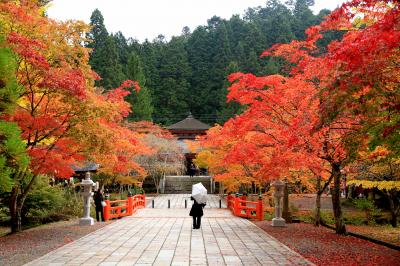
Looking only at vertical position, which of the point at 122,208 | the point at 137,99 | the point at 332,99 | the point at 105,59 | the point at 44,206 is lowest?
the point at 122,208

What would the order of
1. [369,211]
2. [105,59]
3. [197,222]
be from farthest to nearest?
1. [105,59]
2. [369,211]
3. [197,222]

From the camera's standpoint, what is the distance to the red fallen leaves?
8.34 meters

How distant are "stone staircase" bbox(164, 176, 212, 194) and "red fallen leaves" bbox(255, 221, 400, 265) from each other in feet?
84.1

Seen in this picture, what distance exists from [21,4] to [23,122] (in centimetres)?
329

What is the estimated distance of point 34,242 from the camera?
34.6 feet

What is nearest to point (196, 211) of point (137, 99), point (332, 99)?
point (332, 99)

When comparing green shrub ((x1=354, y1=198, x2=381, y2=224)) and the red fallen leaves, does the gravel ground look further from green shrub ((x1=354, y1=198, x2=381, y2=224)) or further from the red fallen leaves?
green shrub ((x1=354, y1=198, x2=381, y2=224))

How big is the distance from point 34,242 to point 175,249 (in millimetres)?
3876

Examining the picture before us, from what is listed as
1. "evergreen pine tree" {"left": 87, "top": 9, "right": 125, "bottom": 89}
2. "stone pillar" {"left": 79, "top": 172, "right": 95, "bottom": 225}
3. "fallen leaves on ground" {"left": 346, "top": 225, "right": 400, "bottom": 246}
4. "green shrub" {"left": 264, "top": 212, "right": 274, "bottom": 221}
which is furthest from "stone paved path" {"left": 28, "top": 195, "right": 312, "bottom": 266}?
"evergreen pine tree" {"left": 87, "top": 9, "right": 125, "bottom": 89}

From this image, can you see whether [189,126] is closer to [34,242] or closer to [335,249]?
[34,242]

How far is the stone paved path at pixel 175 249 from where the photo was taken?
25.9 feet

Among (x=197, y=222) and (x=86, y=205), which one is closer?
(x=197, y=222)

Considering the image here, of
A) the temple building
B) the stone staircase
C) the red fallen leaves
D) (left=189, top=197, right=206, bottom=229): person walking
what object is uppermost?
the temple building

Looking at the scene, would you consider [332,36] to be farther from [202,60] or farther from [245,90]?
[245,90]
